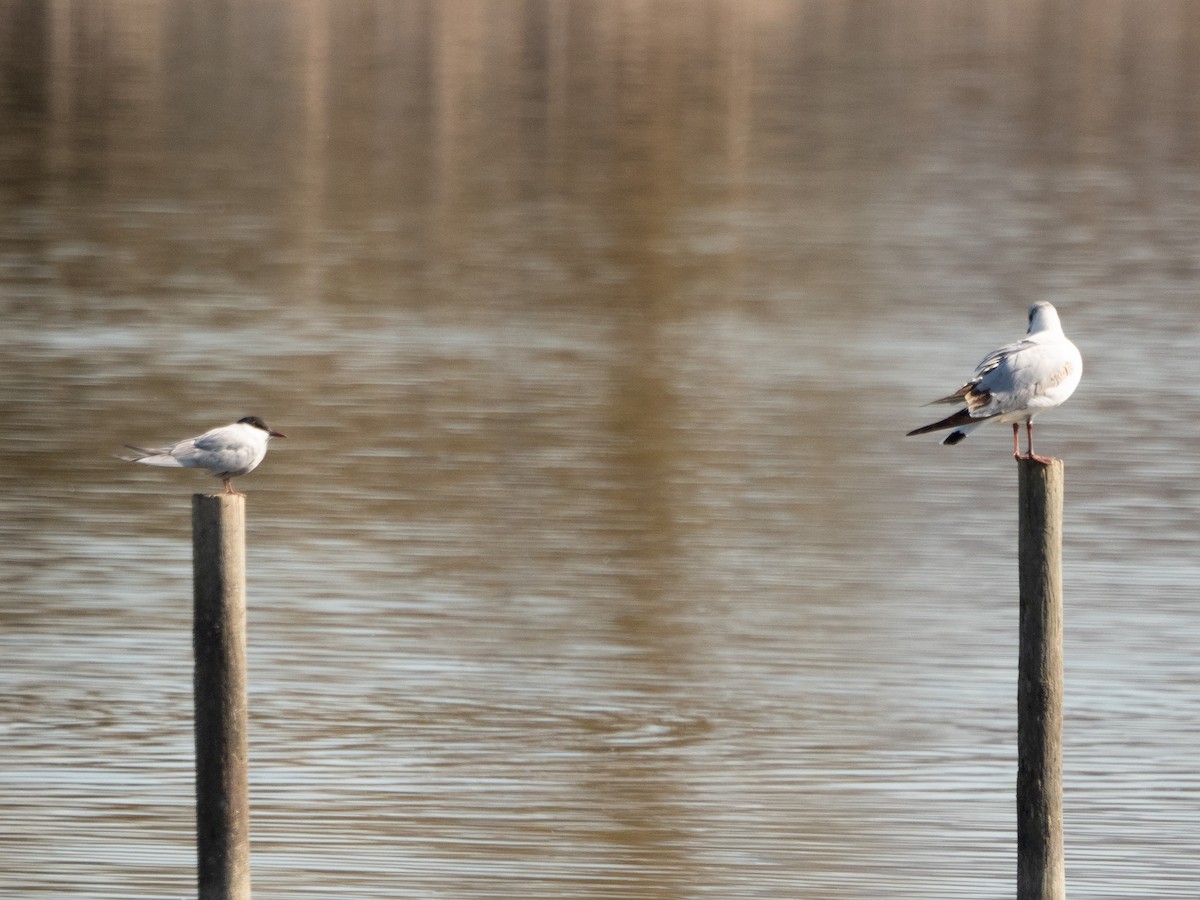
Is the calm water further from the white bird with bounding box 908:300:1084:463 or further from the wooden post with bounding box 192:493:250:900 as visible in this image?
the white bird with bounding box 908:300:1084:463

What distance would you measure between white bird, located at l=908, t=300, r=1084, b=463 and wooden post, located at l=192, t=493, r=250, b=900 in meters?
2.59

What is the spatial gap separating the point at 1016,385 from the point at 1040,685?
1382 millimetres

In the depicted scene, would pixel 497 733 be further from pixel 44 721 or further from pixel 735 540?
pixel 735 540

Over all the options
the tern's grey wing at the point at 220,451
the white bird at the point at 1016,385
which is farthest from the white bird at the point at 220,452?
the white bird at the point at 1016,385

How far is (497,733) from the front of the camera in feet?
35.8

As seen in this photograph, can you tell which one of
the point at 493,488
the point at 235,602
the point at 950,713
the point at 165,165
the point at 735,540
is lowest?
the point at 235,602

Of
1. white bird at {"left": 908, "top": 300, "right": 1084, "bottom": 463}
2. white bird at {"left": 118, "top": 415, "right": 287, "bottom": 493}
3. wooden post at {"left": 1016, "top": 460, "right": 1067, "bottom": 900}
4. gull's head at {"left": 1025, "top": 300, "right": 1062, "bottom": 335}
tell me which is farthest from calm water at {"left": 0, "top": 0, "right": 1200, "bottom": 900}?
gull's head at {"left": 1025, "top": 300, "right": 1062, "bottom": 335}

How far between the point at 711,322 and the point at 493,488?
21.6 feet

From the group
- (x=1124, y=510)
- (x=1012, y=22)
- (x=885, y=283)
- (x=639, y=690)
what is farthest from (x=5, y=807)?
(x=1012, y=22)

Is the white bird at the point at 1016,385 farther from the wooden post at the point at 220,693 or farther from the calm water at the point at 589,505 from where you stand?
the wooden post at the point at 220,693

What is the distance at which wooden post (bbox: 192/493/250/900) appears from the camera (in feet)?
24.7

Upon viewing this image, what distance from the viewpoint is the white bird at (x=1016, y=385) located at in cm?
885

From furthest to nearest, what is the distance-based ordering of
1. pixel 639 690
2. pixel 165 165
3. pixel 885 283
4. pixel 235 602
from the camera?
pixel 165 165 → pixel 885 283 → pixel 639 690 → pixel 235 602

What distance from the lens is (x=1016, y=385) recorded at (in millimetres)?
8883
